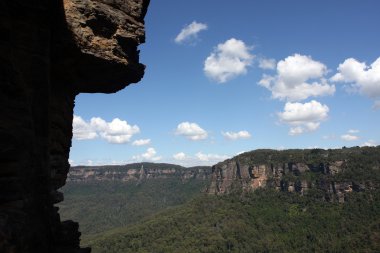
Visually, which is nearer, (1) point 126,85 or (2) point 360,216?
(1) point 126,85

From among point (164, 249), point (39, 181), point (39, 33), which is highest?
point (39, 33)

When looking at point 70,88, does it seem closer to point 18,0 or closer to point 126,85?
point 126,85

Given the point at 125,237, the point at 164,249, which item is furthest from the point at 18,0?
the point at 125,237

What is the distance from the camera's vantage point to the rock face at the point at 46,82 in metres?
13.8

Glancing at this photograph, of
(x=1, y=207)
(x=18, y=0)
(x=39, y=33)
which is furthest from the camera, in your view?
(x=39, y=33)

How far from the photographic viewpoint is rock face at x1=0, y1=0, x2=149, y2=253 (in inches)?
545

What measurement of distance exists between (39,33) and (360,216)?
200940mm

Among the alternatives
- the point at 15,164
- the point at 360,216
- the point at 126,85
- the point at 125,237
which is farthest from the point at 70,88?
the point at 360,216

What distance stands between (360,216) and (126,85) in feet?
634

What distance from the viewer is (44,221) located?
1566 cm

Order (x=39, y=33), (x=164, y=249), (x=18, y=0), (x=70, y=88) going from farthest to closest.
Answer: (x=164, y=249) < (x=70, y=88) < (x=39, y=33) < (x=18, y=0)

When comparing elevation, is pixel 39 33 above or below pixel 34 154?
above

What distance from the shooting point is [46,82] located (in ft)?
54.2

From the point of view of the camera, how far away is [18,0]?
49.5 ft
